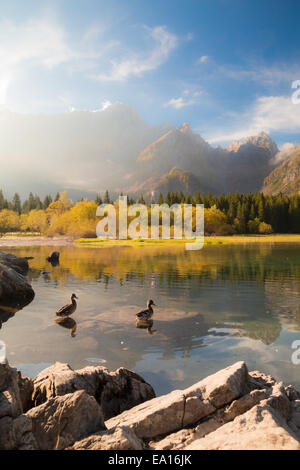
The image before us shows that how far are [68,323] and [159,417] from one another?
35.1 ft

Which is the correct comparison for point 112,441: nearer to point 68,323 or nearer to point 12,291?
point 68,323

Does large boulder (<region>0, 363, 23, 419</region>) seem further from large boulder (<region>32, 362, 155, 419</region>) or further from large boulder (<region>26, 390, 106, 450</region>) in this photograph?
large boulder (<region>32, 362, 155, 419</region>)

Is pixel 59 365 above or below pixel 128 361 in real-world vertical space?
above

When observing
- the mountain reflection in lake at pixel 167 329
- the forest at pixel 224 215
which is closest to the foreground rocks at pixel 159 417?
the mountain reflection in lake at pixel 167 329

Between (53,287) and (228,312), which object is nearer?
(228,312)

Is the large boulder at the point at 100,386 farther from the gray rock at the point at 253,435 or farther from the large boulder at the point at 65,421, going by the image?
the gray rock at the point at 253,435

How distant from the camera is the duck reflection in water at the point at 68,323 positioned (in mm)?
15361

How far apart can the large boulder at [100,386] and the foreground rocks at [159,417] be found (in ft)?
0.11

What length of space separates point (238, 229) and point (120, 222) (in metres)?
56.2

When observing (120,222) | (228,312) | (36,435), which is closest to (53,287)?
(228,312)

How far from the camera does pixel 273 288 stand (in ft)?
82.9

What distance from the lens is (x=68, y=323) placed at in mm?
16359

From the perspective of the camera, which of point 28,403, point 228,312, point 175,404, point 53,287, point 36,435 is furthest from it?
point 53,287

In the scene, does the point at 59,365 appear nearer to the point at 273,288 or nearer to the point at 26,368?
the point at 26,368
